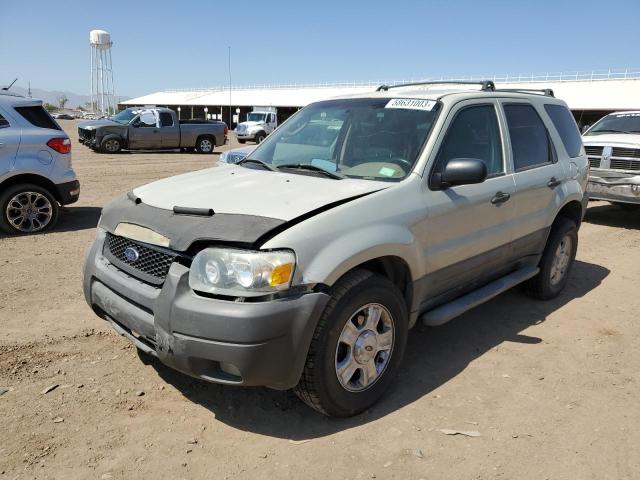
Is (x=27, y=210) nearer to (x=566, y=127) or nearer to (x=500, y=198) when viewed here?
(x=500, y=198)

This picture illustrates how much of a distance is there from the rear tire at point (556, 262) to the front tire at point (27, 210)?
6296 millimetres

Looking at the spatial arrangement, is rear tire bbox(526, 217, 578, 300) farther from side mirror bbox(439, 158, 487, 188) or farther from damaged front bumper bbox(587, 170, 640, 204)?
damaged front bumper bbox(587, 170, 640, 204)

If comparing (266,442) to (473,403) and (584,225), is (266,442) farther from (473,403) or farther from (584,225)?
(584,225)

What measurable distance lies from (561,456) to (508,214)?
1.89 meters

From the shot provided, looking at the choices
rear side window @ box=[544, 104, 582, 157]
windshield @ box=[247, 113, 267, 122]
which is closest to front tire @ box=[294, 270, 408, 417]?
rear side window @ box=[544, 104, 582, 157]

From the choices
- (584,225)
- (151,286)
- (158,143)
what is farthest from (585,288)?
(158,143)

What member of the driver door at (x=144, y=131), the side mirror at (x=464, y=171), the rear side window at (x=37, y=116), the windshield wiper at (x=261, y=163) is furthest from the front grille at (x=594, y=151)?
the driver door at (x=144, y=131)

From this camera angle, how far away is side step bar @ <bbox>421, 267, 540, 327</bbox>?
3611 millimetres

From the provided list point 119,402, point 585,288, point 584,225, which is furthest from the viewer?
point 584,225

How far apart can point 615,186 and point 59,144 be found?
859 cm

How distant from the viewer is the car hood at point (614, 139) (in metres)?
8.70

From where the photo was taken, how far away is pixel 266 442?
290cm

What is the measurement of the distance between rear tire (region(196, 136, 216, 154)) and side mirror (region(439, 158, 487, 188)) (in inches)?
754

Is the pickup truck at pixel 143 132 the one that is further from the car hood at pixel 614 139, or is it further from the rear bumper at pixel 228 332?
the rear bumper at pixel 228 332
